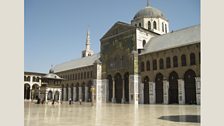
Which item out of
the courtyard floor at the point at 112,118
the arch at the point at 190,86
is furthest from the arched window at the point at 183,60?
the courtyard floor at the point at 112,118

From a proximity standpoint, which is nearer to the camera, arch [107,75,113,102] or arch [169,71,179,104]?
arch [169,71,179,104]

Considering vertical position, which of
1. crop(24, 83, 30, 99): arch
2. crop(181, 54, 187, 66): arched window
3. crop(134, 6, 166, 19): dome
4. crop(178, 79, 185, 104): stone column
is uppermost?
crop(134, 6, 166, 19): dome

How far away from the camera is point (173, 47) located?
33500 millimetres

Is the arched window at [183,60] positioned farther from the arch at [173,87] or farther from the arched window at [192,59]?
the arch at [173,87]

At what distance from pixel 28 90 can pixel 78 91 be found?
56.4 feet

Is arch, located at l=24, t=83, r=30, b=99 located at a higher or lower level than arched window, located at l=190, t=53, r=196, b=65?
lower

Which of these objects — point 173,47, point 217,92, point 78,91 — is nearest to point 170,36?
point 173,47

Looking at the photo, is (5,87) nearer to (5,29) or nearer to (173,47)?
(5,29)

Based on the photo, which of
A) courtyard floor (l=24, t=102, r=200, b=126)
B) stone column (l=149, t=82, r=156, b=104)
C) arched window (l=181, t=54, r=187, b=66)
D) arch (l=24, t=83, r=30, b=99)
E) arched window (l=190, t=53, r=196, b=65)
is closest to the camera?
courtyard floor (l=24, t=102, r=200, b=126)

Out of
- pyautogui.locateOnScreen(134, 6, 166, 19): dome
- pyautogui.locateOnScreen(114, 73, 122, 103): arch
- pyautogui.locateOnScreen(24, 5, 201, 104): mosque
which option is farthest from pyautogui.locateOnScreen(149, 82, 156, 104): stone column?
pyautogui.locateOnScreen(134, 6, 166, 19): dome

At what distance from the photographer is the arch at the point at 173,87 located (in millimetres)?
33281

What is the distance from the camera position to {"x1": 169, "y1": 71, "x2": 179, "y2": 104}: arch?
33281mm

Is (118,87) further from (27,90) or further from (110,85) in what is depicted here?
(27,90)

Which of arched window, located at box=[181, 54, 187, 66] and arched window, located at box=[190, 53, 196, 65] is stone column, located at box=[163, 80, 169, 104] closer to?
arched window, located at box=[181, 54, 187, 66]
